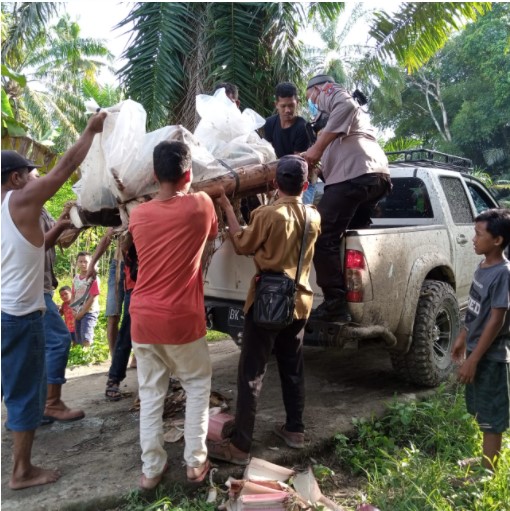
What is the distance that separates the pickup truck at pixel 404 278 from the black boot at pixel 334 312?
0.05 metres

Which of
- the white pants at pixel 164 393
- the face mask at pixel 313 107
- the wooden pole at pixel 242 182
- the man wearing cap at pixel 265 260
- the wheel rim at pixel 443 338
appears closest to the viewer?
the white pants at pixel 164 393

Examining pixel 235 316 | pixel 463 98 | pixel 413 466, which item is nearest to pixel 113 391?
pixel 235 316

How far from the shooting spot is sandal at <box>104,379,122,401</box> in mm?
4480

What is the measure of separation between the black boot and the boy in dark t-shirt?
0.90 m

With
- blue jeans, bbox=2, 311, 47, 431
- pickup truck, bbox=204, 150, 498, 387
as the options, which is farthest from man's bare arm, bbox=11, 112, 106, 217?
pickup truck, bbox=204, 150, 498, 387

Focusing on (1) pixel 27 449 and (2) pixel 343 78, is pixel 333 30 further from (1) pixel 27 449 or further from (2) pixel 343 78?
(1) pixel 27 449

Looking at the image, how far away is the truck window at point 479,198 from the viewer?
6172mm

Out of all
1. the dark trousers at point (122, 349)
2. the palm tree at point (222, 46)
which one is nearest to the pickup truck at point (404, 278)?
the dark trousers at point (122, 349)

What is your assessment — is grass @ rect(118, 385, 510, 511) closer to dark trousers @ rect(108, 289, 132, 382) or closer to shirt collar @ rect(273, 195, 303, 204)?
dark trousers @ rect(108, 289, 132, 382)

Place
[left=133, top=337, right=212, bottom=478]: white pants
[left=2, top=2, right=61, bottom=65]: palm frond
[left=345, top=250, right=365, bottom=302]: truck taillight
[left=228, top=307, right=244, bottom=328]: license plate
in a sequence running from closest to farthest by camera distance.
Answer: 1. [left=133, top=337, right=212, bottom=478]: white pants
2. [left=345, top=250, right=365, bottom=302]: truck taillight
3. [left=228, top=307, right=244, bottom=328]: license plate
4. [left=2, top=2, right=61, bottom=65]: palm frond

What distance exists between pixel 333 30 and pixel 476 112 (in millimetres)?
8300

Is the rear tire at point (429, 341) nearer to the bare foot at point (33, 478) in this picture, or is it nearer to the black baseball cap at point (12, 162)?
the bare foot at point (33, 478)

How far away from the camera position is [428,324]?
444cm

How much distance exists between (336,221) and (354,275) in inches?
16.5
